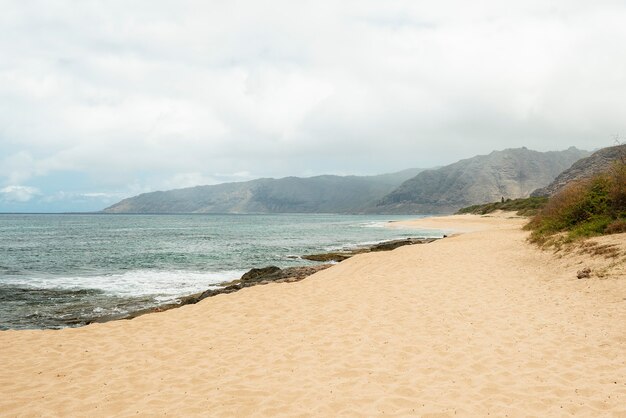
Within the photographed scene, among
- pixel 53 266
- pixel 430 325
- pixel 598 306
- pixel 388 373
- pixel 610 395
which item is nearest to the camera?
pixel 610 395

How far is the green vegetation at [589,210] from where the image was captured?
18.9 meters

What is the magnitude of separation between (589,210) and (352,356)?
65.9 ft

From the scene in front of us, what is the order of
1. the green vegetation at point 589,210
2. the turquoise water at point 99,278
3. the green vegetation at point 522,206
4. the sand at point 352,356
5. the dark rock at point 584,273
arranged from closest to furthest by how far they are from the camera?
the sand at point 352,356, the dark rock at point 584,273, the turquoise water at point 99,278, the green vegetation at point 589,210, the green vegetation at point 522,206

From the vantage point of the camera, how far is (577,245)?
56.3 ft

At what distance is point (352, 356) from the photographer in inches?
315

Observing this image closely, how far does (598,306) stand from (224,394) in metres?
9.70

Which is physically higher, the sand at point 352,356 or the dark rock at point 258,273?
the sand at point 352,356

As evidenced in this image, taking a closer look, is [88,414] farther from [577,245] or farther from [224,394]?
[577,245]

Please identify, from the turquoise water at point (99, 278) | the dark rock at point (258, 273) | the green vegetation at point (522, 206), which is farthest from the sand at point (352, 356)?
the green vegetation at point (522, 206)

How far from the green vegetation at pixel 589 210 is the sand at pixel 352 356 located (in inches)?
225

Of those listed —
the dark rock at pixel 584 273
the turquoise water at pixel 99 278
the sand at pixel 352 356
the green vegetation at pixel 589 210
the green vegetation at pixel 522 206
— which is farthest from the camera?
the green vegetation at pixel 522 206

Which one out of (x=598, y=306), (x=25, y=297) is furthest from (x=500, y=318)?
(x=25, y=297)

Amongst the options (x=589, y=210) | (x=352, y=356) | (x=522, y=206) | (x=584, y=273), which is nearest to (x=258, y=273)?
(x=352, y=356)

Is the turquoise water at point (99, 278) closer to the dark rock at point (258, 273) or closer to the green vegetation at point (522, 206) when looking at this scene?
the dark rock at point (258, 273)
